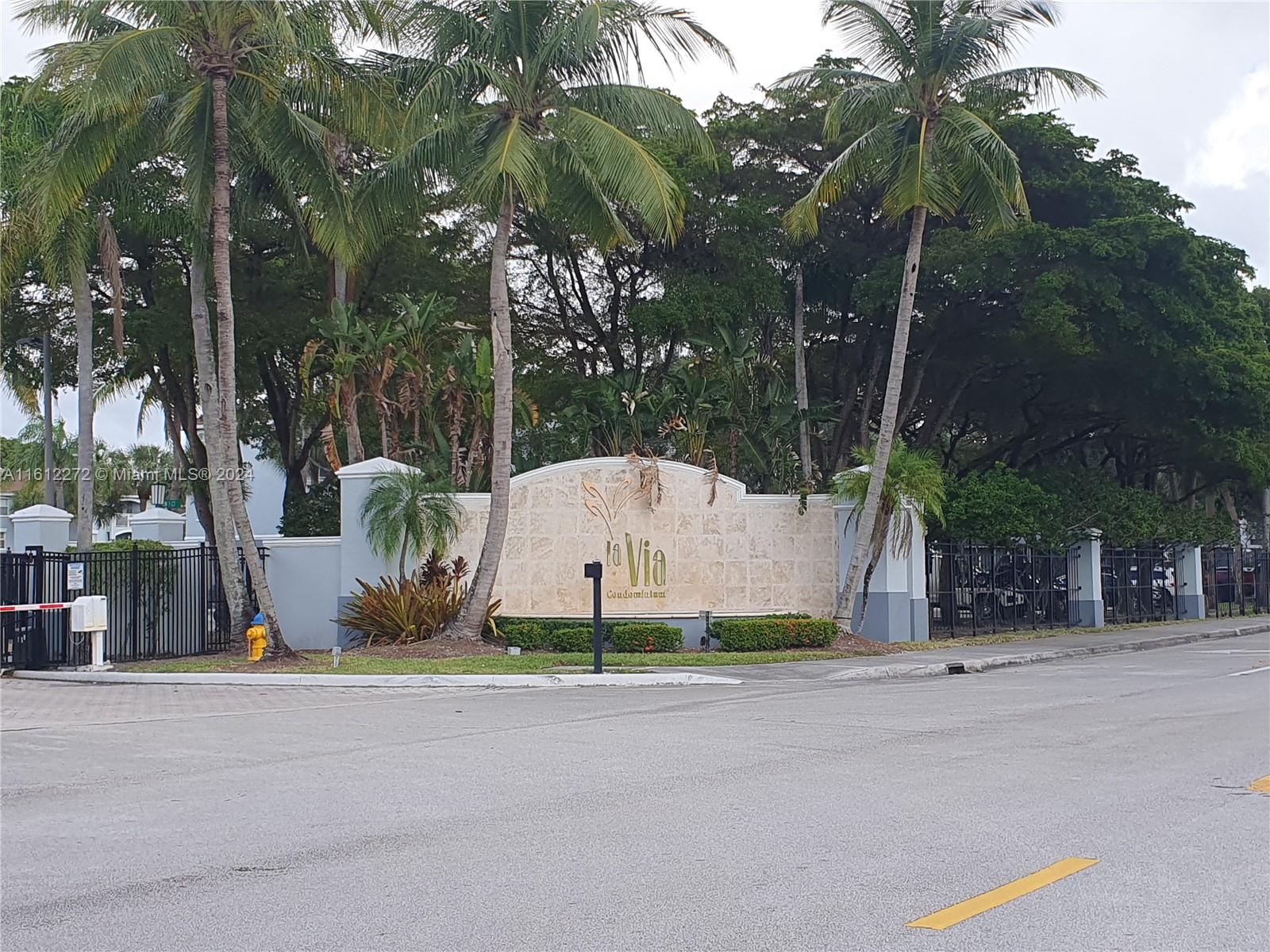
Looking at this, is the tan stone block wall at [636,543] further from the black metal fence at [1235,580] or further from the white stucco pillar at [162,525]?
the black metal fence at [1235,580]

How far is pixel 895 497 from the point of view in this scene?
2505 cm

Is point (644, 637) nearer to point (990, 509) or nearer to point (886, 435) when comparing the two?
point (886, 435)

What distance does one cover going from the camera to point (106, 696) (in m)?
17.2

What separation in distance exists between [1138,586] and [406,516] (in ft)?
75.5

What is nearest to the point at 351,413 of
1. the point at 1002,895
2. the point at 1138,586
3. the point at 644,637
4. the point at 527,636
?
the point at 527,636

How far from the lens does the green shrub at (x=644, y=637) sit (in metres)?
Answer: 23.3

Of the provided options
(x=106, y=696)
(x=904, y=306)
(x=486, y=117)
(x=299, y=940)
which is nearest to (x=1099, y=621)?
(x=904, y=306)

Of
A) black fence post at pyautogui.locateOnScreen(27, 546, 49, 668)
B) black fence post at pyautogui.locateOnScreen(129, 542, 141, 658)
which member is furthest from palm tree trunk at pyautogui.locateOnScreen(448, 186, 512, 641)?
black fence post at pyautogui.locateOnScreen(27, 546, 49, 668)

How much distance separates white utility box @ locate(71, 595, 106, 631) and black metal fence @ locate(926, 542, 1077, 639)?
639 inches

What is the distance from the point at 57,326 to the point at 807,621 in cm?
2158

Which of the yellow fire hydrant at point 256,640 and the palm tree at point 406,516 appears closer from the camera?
the yellow fire hydrant at point 256,640

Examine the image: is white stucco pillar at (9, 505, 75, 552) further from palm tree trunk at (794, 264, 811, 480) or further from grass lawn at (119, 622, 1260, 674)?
palm tree trunk at (794, 264, 811, 480)

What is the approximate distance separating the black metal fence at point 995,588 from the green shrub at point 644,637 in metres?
6.80

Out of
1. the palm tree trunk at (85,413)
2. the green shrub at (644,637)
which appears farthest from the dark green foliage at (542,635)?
the palm tree trunk at (85,413)
